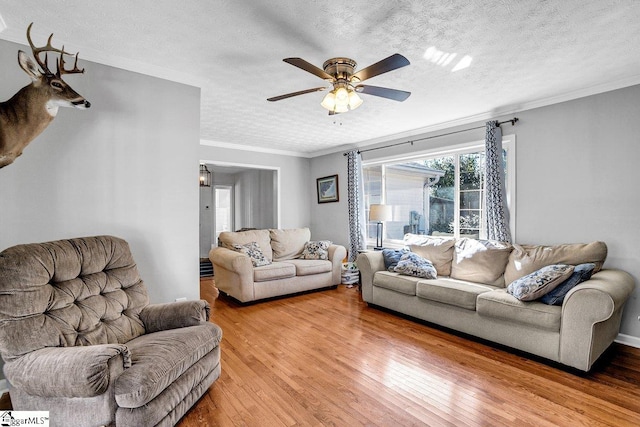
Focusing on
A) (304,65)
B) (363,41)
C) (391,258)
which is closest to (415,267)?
(391,258)

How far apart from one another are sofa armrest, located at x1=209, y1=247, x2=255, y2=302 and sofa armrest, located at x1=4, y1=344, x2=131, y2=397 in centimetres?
259

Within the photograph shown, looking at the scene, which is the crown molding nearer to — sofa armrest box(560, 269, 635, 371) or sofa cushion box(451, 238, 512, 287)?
sofa cushion box(451, 238, 512, 287)

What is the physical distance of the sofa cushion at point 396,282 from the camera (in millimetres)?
3588

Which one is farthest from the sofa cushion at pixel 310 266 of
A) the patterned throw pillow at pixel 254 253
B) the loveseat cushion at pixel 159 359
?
the loveseat cushion at pixel 159 359

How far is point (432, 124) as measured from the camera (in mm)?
4547

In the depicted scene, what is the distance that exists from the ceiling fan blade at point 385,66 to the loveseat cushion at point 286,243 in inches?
138

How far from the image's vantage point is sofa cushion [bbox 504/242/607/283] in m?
2.99

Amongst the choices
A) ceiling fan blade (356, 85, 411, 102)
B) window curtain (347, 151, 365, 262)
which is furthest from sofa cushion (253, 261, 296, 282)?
ceiling fan blade (356, 85, 411, 102)

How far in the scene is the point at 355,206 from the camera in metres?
5.72

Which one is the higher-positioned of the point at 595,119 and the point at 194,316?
the point at 595,119

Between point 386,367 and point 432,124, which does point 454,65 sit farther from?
point 386,367

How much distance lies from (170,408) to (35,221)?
1.68m

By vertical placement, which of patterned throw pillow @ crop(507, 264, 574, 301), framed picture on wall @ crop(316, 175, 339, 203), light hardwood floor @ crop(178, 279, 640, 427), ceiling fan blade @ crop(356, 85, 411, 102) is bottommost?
light hardwood floor @ crop(178, 279, 640, 427)

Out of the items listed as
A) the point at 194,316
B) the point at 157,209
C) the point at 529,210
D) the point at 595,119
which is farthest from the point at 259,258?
the point at 595,119
